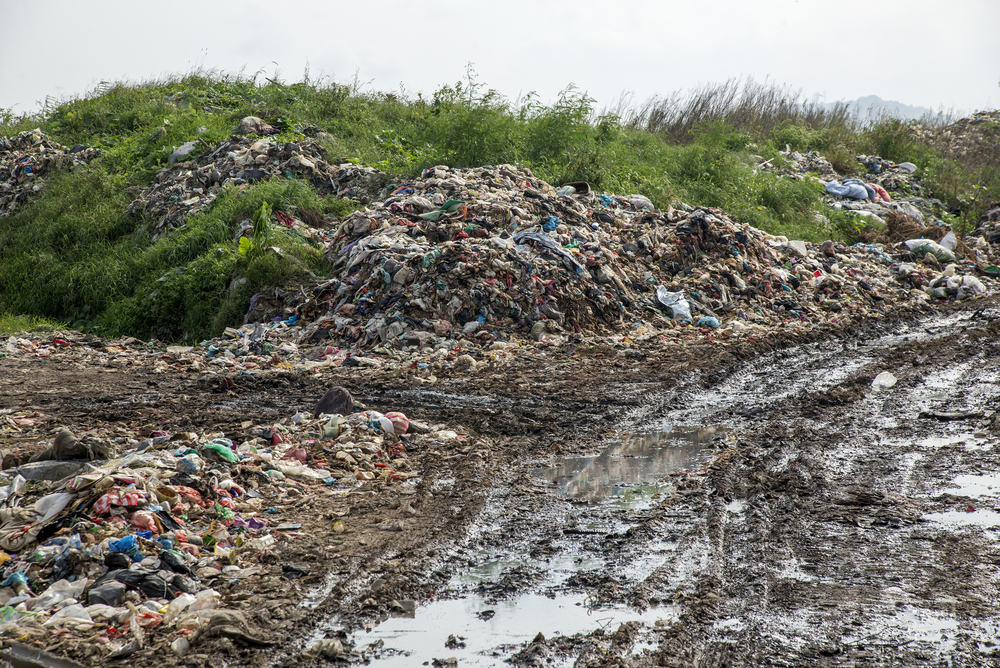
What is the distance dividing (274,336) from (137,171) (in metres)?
6.66

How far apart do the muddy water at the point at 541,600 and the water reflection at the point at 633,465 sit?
1 centimetres

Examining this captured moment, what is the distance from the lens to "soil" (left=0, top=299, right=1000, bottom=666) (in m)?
2.34

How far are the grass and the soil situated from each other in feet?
8.18

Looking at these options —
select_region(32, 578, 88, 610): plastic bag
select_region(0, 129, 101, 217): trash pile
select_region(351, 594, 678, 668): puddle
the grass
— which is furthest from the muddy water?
select_region(0, 129, 101, 217): trash pile

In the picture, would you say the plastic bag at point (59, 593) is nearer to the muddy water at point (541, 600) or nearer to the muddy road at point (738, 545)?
the muddy road at point (738, 545)

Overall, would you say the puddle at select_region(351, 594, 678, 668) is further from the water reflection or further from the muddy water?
the water reflection

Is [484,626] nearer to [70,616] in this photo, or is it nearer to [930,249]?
[70,616]

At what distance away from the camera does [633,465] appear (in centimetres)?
420

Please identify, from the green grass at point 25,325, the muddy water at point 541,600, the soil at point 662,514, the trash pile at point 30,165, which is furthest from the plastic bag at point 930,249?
the trash pile at point 30,165

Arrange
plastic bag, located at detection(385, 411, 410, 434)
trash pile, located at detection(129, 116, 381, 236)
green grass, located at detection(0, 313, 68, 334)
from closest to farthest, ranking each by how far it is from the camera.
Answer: plastic bag, located at detection(385, 411, 410, 434) → green grass, located at detection(0, 313, 68, 334) → trash pile, located at detection(129, 116, 381, 236)

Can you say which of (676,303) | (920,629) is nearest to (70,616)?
(920,629)

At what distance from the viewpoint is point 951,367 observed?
5.89 meters

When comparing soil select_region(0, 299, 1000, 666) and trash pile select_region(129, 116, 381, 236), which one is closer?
soil select_region(0, 299, 1000, 666)

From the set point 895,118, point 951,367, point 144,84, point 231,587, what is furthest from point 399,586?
point 895,118
